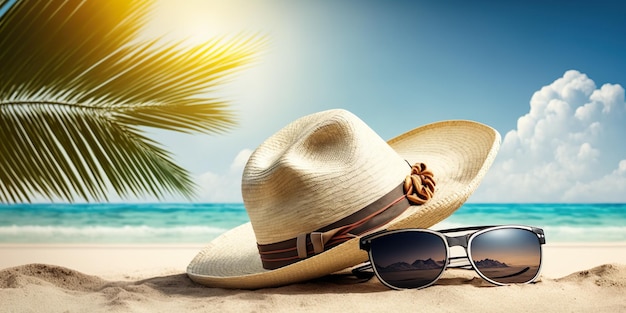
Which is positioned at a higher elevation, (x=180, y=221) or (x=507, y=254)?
(x=507, y=254)

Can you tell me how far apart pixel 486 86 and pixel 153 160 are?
15.6 meters

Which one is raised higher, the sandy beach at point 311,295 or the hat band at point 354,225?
the hat band at point 354,225

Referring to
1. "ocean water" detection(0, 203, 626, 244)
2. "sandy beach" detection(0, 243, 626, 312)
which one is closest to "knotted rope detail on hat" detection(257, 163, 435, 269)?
"sandy beach" detection(0, 243, 626, 312)

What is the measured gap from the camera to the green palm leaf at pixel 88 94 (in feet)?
6.70

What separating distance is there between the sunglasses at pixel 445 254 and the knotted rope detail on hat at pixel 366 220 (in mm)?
75

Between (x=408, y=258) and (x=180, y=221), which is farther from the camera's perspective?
(x=180, y=221)

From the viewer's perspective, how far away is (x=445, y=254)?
215 centimetres

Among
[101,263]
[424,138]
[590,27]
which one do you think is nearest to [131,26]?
[424,138]

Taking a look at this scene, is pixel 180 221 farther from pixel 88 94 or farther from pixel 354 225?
pixel 354 225

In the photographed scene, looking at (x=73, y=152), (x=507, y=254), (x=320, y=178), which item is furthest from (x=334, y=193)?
(x=73, y=152)

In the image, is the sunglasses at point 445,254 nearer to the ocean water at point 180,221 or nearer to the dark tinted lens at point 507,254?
the dark tinted lens at point 507,254

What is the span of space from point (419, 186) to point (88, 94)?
1.25 m

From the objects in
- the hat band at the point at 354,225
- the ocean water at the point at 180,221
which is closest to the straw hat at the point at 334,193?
the hat band at the point at 354,225

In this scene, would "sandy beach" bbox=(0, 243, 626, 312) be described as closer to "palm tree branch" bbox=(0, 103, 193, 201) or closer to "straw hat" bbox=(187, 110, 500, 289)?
"straw hat" bbox=(187, 110, 500, 289)
